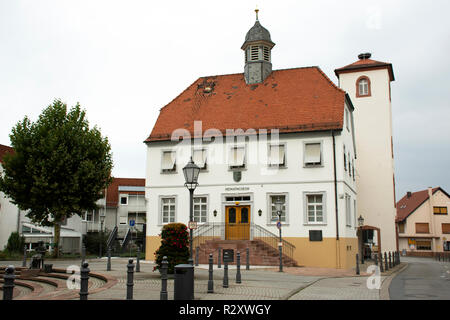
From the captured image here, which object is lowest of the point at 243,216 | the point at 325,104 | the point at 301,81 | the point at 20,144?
the point at 243,216

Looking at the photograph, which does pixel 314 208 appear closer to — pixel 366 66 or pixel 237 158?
pixel 237 158

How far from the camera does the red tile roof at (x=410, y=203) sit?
67.9 metres

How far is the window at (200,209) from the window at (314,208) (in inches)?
241

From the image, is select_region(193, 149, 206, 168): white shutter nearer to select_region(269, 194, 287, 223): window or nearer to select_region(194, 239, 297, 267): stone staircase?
select_region(269, 194, 287, 223): window

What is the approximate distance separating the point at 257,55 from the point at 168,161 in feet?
31.3

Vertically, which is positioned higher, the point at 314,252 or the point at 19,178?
the point at 19,178

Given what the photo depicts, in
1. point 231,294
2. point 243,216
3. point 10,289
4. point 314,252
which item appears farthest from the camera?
point 243,216

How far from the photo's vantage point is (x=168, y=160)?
2936 cm

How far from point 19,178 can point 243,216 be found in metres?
14.0

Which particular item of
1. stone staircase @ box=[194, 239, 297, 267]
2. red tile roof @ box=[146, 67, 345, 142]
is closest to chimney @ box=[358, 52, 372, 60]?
red tile roof @ box=[146, 67, 345, 142]

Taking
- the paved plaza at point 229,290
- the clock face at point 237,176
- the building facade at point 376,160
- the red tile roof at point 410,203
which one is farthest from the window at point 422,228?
the paved plaza at point 229,290
